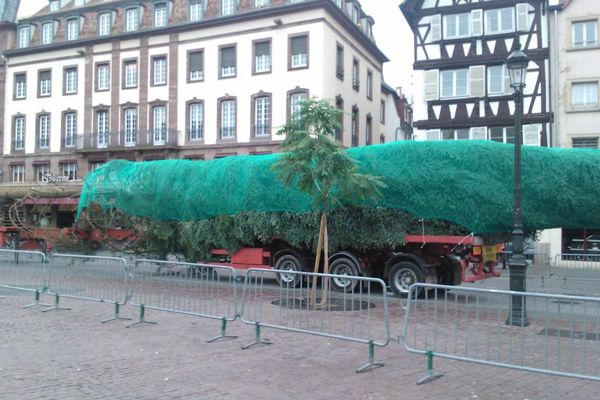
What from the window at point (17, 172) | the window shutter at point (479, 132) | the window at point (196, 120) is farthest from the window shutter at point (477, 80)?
the window at point (17, 172)

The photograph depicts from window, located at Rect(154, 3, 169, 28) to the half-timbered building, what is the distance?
16286 mm

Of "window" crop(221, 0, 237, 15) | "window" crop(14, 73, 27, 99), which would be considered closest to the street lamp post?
"window" crop(221, 0, 237, 15)

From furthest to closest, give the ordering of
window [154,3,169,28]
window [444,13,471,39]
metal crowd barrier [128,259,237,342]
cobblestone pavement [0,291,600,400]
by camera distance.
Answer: window [154,3,169,28], window [444,13,471,39], metal crowd barrier [128,259,237,342], cobblestone pavement [0,291,600,400]

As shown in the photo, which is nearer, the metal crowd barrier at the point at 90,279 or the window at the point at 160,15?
the metal crowd barrier at the point at 90,279

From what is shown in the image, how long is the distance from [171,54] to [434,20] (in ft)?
54.6

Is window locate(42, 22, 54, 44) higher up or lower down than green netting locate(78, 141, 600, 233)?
higher up

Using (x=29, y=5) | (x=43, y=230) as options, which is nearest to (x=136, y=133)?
(x=29, y=5)

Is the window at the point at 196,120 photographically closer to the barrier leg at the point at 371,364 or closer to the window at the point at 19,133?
the window at the point at 19,133

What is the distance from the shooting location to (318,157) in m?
10.9

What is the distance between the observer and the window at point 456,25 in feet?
93.4

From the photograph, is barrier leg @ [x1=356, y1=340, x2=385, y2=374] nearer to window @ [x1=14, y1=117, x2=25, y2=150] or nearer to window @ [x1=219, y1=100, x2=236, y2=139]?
window @ [x1=219, y1=100, x2=236, y2=139]

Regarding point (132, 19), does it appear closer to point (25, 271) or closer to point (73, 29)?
point (73, 29)

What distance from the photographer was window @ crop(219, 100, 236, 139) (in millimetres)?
35812

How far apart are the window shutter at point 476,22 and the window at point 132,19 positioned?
851 inches
